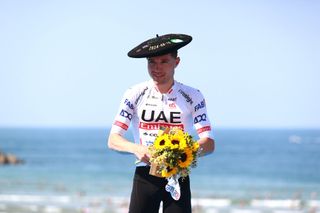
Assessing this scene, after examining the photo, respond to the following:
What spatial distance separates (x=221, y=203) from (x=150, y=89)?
20.7 m

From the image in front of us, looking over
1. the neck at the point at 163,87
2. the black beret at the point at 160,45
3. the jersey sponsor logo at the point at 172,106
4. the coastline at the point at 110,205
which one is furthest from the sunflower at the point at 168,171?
A: the coastline at the point at 110,205

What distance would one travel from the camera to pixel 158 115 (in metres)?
5.30

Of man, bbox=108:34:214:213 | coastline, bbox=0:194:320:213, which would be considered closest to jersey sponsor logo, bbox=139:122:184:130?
man, bbox=108:34:214:213

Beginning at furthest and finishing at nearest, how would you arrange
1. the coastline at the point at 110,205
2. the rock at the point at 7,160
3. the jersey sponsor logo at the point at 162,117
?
the rock at the point at 7,160, the coastline at the point at 110,205, the jersey sponsor logo at the point at 162,117

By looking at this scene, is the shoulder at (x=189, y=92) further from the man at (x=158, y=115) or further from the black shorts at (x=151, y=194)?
the black shorts at (x=151, y=194)

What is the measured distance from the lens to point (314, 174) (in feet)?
179

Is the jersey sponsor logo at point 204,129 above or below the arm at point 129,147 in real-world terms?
above

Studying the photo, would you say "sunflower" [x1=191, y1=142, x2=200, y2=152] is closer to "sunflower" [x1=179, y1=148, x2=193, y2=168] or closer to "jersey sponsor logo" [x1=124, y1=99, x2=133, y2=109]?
"sunflower" [x1=179, y1=148, x2=193, y2=168]

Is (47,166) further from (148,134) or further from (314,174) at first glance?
(148,134)

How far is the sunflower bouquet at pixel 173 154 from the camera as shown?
4.92 m

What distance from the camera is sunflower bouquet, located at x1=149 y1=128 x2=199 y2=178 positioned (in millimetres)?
4918

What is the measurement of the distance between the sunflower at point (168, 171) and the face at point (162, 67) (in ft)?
2.21

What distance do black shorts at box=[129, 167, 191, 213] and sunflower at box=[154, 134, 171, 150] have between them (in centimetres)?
41

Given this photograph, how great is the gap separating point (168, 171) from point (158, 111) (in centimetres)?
51
